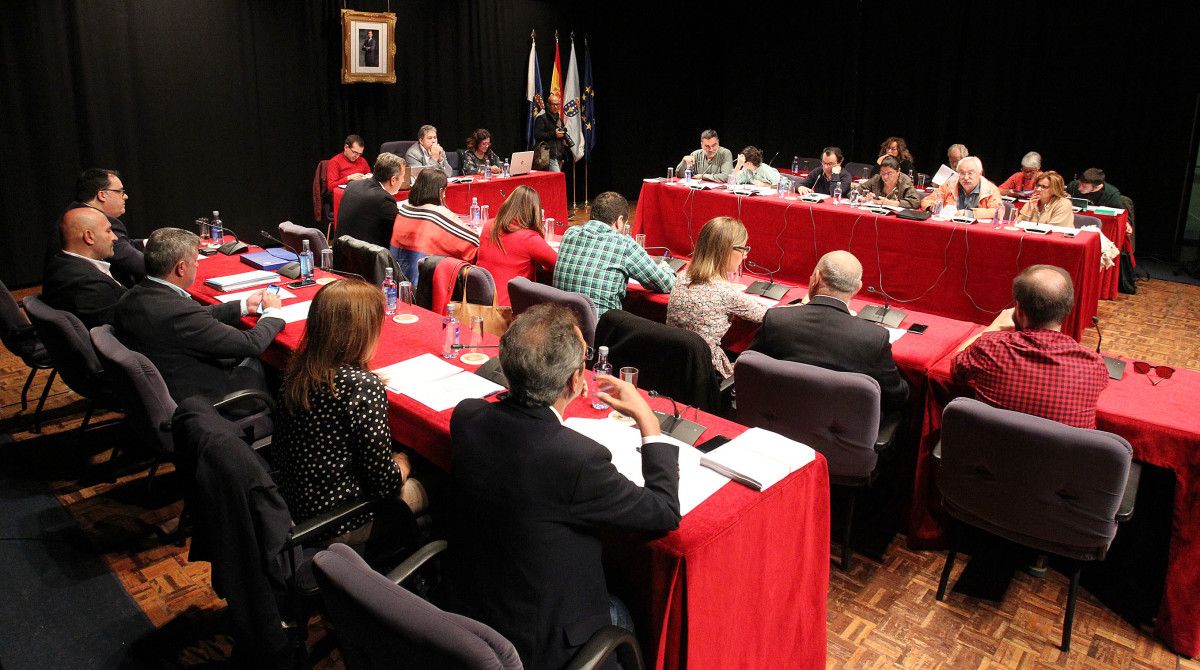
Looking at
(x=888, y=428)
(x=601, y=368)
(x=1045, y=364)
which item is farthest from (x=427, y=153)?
(x=1045, y=364)

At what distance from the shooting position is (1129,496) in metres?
2.75

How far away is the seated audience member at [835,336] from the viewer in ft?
10.5

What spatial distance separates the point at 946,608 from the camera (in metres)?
3.16

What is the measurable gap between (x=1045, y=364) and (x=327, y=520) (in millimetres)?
2386

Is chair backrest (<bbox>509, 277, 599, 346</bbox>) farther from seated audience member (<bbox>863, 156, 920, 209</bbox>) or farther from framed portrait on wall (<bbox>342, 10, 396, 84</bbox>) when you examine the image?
framed portrait on wall (<bbox>342, 10, 396, 84</bbox>)

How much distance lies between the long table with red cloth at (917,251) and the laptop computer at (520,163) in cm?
218

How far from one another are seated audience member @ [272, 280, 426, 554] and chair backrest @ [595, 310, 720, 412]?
3.63ft

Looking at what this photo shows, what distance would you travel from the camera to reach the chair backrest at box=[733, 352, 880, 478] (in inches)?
118

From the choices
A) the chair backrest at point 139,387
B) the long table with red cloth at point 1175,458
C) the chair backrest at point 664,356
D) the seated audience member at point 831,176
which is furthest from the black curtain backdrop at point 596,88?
the long table with red cloth at point 1175,458

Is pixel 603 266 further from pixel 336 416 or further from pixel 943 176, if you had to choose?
pixel 943 176

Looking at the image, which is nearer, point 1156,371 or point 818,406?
point 818,406

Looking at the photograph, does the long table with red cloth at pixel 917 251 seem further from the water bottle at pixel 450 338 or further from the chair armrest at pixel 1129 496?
the water bottle at pixel 450 338

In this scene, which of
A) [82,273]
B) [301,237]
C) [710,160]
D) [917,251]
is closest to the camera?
[82,273]

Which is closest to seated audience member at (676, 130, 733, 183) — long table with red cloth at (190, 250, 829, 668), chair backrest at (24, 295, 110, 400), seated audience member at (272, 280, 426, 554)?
chair backrest at (24, 295, 110, 400)
